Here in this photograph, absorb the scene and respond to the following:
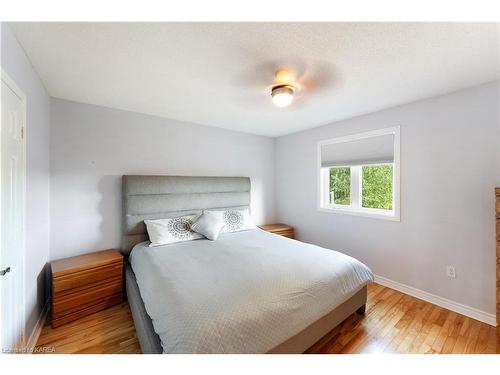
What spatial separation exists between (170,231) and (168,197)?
1.71ft

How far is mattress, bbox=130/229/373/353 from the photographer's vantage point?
117cm

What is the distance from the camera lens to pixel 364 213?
2.88 metres

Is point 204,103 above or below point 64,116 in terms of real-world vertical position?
Answer: above

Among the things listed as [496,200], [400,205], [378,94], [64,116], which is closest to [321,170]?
[400,205]

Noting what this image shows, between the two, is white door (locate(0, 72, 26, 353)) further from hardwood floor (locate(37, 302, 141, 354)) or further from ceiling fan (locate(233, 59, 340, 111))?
ceiling fan (locate(233, 59, 340, 111))

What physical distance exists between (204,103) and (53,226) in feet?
7.06

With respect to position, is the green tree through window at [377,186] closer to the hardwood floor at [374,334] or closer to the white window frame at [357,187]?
the white window frame at [357,187]

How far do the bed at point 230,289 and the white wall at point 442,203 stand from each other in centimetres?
91

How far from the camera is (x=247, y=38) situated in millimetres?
1340

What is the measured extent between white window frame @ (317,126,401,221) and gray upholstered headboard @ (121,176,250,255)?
140cm

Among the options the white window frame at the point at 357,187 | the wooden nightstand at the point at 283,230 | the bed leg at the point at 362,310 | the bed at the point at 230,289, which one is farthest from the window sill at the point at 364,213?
the bed leg at the point at 362,310

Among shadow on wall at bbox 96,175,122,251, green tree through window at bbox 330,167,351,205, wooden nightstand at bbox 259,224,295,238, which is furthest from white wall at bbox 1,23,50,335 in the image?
green tree through window at bbox 330,167,351,205

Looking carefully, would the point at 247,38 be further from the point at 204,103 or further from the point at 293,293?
the point at 293,293

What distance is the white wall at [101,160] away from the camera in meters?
2.29
